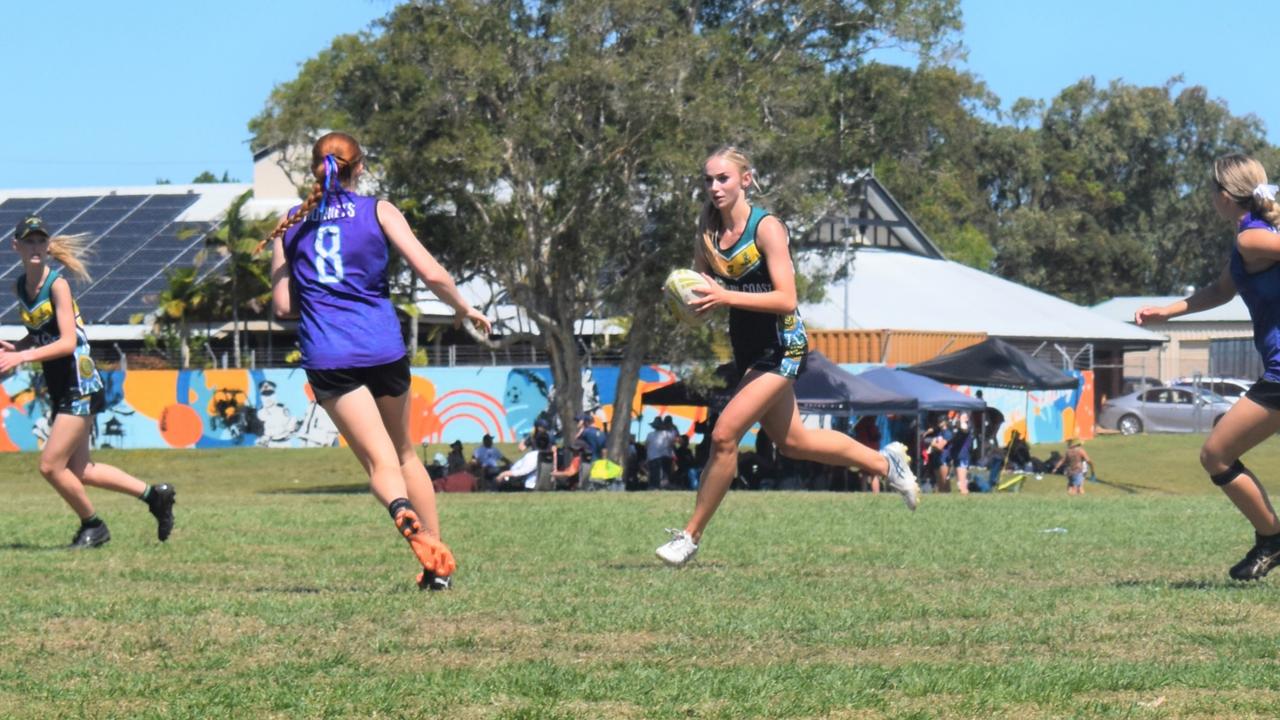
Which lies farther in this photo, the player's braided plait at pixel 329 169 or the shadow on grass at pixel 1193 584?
the shadow on grass at pixel 1193 584

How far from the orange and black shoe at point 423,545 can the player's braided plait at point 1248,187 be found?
144 inches

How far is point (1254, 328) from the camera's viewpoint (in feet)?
23.5

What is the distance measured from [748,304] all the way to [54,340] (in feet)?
14.4

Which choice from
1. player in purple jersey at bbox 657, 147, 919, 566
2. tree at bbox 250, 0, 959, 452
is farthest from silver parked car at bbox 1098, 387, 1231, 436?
player in purple jersey at bbox 657, 147, 919, 566

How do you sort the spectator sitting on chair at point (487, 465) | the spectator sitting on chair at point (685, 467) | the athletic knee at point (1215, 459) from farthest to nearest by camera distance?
the spectator sitting on chair at point (685, 467) → the spectator sitting on chair at point (487, 465) → the athletic knee at point (1215, 459)

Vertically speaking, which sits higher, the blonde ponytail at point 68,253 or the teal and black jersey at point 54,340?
the blonde ponytail at point 68,253

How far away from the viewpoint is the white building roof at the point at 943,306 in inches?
1848

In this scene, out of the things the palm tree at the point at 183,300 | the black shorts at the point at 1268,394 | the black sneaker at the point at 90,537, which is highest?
the palm tree at the point at 183,300

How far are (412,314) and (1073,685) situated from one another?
39.8 m

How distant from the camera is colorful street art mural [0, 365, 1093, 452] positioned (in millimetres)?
42062

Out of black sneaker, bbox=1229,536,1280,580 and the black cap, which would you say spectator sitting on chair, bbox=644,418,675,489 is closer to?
the black cap

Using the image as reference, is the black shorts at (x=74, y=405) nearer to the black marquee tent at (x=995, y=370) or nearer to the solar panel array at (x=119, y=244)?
the black marquee tent at (x=995, y=370)

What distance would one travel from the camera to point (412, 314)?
44.0 meters

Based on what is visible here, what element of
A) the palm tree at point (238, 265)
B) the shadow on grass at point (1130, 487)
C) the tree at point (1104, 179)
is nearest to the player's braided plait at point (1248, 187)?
the shadow on grass at point (1130, 487)
